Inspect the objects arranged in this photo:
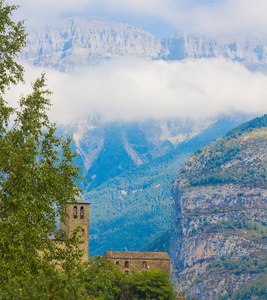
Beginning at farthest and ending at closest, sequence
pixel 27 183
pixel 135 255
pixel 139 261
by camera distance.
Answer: pixel 135 255 < pixel 139 261 < pixel 27 183

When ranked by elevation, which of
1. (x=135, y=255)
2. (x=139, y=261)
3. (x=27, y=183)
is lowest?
(x=27, y=183)

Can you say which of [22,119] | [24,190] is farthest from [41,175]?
[22,119]

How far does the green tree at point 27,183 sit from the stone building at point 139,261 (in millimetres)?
101488

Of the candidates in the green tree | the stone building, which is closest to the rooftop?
the stone building

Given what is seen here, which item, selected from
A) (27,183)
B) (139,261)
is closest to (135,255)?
(139,261)

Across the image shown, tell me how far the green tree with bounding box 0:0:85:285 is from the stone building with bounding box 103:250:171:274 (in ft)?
333

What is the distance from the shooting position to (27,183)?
43.0 m

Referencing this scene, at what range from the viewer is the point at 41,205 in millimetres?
43125

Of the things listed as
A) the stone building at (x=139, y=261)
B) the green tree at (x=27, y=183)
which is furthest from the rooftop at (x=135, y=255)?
the green tree at (x=27, y=183)

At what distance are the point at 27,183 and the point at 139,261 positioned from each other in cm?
10704

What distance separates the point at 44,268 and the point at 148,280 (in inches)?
3093

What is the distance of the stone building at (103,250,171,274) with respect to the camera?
146 metres

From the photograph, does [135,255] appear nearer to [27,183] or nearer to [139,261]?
[139,261]

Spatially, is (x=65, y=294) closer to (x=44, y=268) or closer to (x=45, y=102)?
(x=44, y=268)
